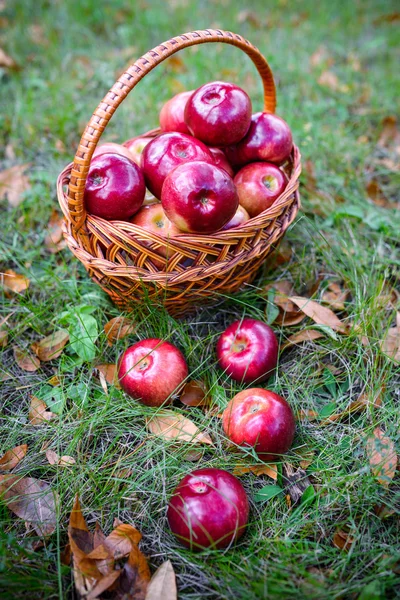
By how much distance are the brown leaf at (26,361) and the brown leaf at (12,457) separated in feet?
1.18

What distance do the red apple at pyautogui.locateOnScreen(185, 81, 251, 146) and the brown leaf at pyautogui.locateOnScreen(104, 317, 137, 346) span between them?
81 centimetres

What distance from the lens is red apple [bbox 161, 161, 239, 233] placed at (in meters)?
1.61

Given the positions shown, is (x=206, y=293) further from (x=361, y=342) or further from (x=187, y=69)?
(x=187, y=69)

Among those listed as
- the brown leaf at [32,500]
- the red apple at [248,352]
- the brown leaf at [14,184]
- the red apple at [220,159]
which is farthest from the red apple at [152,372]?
the brown leaf at [14,184]

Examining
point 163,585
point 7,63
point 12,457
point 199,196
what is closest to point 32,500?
point 12,457

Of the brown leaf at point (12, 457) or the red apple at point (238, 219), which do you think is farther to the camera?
the red apple at point (238, 219)

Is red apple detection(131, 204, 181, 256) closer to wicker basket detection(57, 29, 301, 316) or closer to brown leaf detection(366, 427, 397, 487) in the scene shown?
wicker basket detection(57, 29, 301, 316)

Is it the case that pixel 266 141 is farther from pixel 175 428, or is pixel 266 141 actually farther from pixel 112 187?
pixel 175 428

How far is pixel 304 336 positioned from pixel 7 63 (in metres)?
3.05

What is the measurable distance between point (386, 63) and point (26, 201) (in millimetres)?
3047

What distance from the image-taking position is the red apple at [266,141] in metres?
1.99

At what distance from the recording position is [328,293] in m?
2.11

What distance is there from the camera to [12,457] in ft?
5.20

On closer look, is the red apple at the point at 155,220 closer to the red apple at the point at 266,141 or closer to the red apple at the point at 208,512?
the red apple at the point at 266,141
